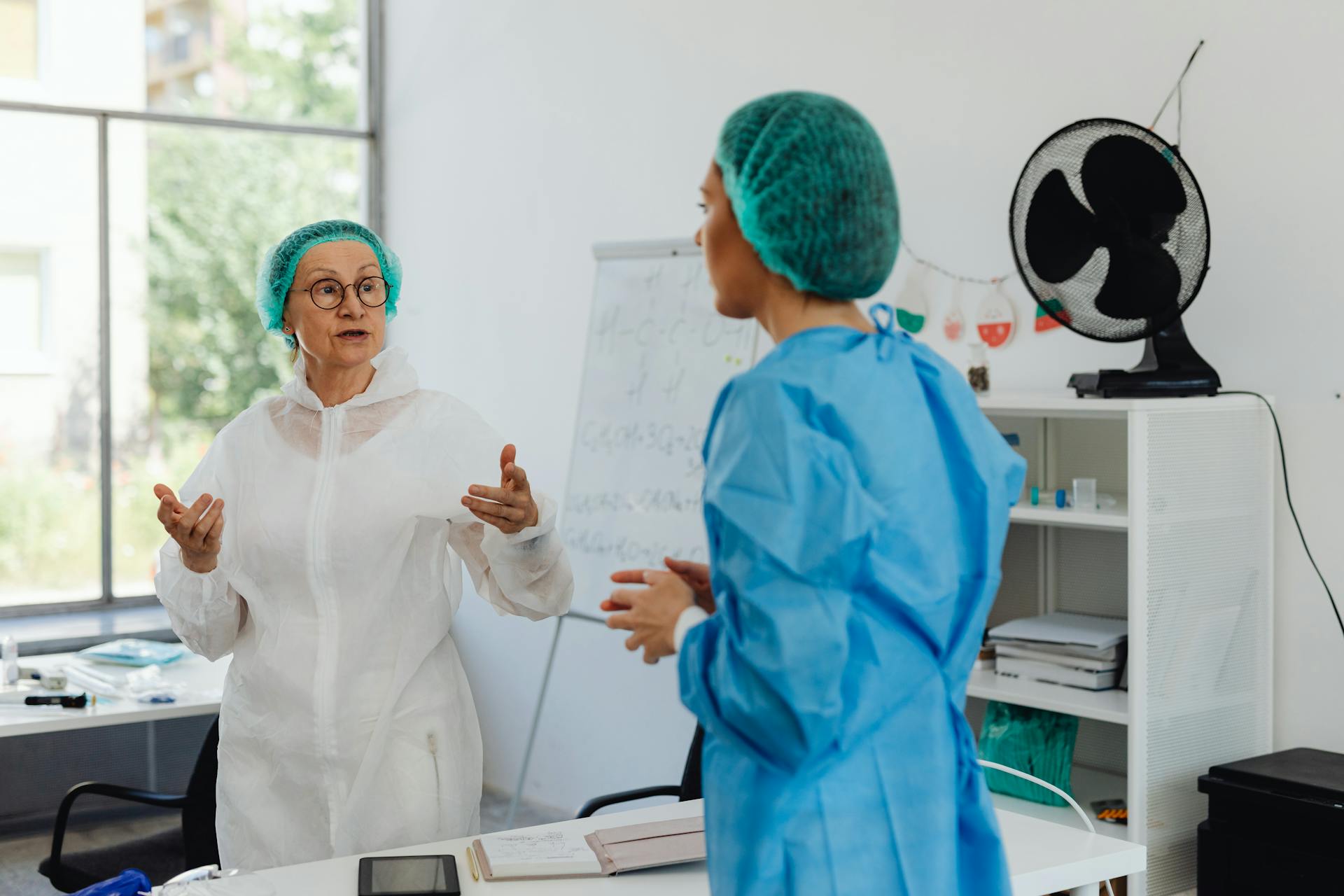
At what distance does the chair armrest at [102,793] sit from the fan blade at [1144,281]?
7.02ft

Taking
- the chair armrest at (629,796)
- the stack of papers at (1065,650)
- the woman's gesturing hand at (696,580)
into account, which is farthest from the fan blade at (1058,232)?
the woman's gesturing hand at (696,580)

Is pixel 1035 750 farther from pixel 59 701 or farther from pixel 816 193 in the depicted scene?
pixel 59 701

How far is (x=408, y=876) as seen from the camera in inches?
67.9

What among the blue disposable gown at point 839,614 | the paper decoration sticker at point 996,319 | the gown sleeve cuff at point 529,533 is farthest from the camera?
the paper decoration sticker at point 996,319

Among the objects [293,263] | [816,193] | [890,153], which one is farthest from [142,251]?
[816,193]

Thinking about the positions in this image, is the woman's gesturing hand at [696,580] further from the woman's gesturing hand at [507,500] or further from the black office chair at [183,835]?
the black office chair at [183,835]

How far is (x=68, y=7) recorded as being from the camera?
480 cm

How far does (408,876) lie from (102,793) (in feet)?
4.23

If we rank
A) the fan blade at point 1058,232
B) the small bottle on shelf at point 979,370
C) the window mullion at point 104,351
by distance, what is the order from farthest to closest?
the window mullion at point 104,351
the small bottle on shelf at point 979,370
the fan blade at point 1058,232

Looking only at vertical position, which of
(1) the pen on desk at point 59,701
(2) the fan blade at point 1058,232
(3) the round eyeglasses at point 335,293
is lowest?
(1) the pen on desk at point 59,701

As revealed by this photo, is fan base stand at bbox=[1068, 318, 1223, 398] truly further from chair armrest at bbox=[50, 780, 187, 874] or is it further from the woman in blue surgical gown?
chair armrest at bbox=[50, 780, 187, 874]

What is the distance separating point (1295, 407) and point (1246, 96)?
658 mm

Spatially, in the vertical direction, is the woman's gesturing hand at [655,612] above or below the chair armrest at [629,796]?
above

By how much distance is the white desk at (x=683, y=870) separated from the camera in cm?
173
